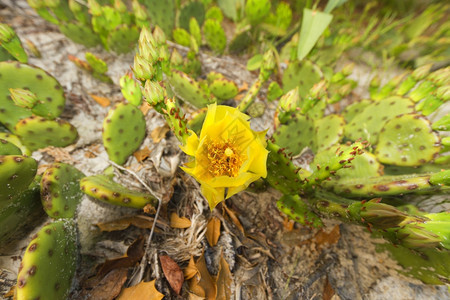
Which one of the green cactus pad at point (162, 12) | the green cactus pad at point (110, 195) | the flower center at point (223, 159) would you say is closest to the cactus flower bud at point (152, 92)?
the flower center at point (223, 159)

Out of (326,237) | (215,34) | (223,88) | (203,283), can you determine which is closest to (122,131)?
(223,88)

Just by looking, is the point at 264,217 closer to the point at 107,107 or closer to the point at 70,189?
the point at 70,189

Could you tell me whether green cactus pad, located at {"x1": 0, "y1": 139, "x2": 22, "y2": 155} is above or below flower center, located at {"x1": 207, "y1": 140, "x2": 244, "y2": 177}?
below

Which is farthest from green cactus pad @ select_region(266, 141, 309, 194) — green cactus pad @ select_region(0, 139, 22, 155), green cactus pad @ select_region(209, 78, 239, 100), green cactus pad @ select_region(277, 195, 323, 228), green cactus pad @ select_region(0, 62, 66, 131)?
green cactus pad @ select_region(0, 62, 66, 131)

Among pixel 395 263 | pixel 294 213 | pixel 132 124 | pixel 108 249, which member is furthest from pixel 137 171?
pixel 395 263

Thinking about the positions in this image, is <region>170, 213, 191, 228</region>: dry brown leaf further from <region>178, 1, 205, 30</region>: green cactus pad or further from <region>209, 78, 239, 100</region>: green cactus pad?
<region>178, 1, 205, 30</region>: green cactus pad
